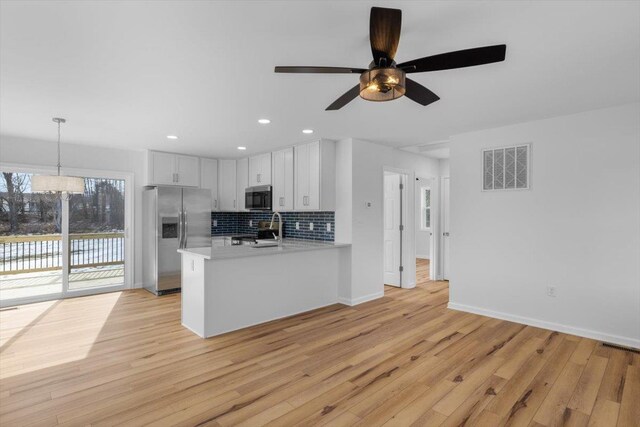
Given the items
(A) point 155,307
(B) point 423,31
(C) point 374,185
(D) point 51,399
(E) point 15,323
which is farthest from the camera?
(C) point 374,185

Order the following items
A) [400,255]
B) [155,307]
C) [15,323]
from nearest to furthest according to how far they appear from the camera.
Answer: [15,323]
[155,307]
[400,255]

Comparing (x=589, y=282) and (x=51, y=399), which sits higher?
(x=589, y=282)

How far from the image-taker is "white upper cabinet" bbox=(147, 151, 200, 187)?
5.72 m

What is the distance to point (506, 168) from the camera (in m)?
4.20

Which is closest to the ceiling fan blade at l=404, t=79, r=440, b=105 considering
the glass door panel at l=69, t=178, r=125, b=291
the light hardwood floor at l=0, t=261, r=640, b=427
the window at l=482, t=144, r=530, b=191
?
the light hardwood floor at l=0, t=261, r=640, b=427

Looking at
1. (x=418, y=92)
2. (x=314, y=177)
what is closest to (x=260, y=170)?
(x=314, y=177)

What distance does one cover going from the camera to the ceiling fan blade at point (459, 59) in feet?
5.54

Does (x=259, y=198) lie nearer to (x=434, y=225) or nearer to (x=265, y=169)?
(x=265, y=169)

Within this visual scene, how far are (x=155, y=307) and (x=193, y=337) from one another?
150 centimetres

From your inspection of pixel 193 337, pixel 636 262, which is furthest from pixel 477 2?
pixel 193 337

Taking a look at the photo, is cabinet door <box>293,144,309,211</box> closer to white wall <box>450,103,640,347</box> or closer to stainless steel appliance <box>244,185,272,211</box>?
stainless steel appliance <box>244,185,272,211</box>

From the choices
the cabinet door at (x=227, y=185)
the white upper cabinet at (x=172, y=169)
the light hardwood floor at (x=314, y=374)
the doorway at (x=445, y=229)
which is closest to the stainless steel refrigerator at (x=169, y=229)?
the white upper cabinet at (x=172, y=169)

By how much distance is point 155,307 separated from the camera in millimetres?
4754

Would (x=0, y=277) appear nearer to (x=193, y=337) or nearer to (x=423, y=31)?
(x=193, y=337)
